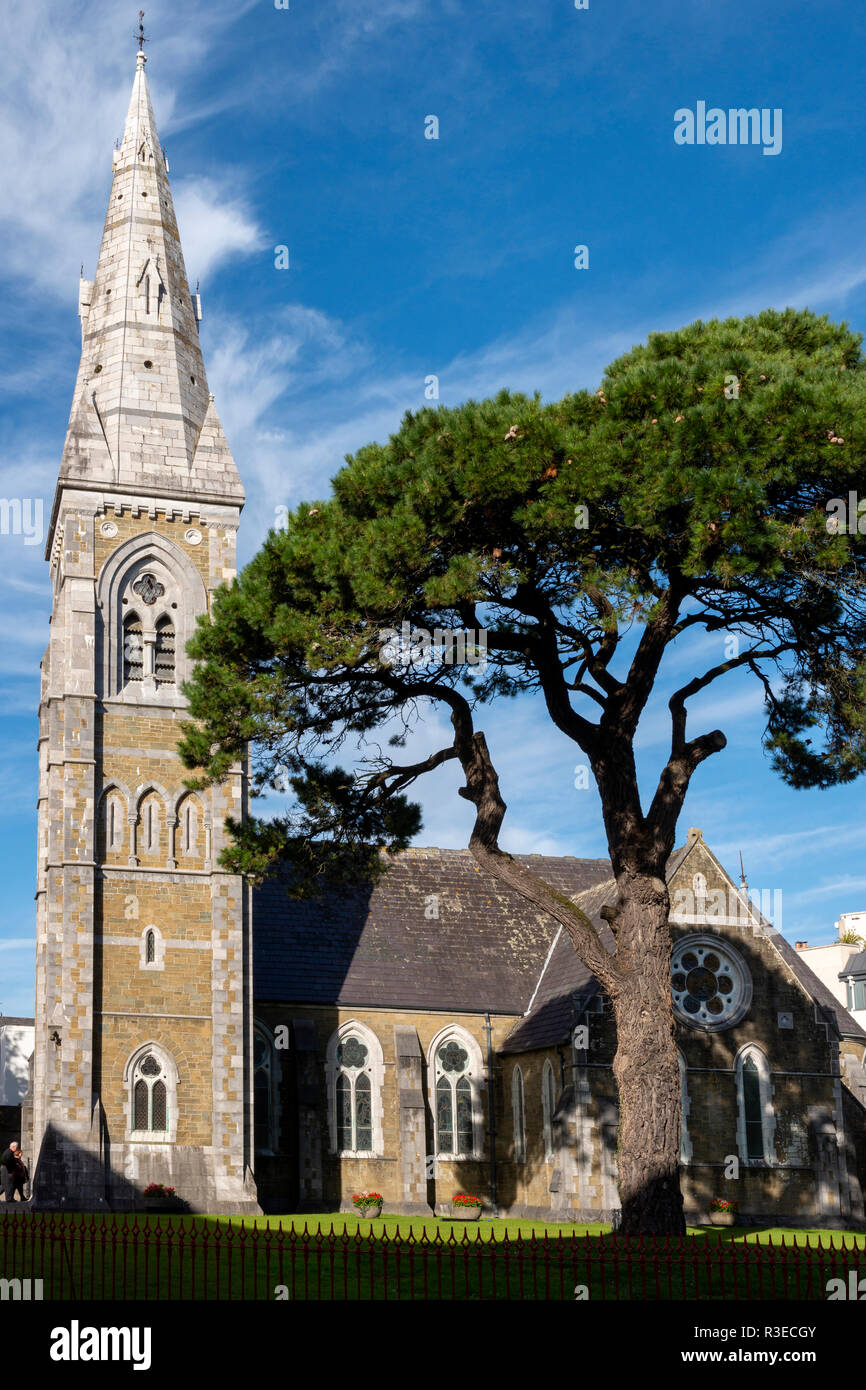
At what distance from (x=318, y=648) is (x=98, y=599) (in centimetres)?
1744

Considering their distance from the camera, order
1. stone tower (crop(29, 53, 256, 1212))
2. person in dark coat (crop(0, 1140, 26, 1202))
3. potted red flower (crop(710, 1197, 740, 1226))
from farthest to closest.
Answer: potted red flower (crop(710, 1197, 740, 1226)), stone tower (crop(29, 53, 256, 1212)), person in dark coat (crop(0, 1140, 26, 1202))

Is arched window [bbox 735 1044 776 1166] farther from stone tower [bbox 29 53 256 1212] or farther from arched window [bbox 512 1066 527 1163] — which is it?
stone tower [bbox 29 53 256 1212]

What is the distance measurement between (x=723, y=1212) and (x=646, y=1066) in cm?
1589

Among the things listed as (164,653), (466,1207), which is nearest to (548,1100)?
(466,1207)

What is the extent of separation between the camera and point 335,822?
83.4 feet

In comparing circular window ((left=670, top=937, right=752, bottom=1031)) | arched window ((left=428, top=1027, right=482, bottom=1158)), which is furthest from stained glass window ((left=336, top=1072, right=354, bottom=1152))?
circular window ((left=670, top=937, right=752, bottom=1031))

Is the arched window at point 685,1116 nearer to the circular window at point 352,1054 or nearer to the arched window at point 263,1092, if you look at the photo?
the circular window at point 352,1054

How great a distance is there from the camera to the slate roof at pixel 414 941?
4088 cm

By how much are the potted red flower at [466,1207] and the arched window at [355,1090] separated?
3905 mm

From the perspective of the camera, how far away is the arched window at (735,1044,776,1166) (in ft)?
123

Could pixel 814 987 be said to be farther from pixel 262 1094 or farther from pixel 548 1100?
pixel 262 1094

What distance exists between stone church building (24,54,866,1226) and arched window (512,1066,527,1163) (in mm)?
118

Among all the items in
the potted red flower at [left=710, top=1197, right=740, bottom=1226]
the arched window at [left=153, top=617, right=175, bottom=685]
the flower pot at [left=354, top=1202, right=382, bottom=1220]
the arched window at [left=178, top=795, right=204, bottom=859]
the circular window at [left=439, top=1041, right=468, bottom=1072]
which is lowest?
the potted red flower at [left=710, top=1197, right=740, bottom=1226]

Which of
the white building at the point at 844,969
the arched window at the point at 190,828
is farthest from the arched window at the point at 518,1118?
the white building at the point at 844,969
